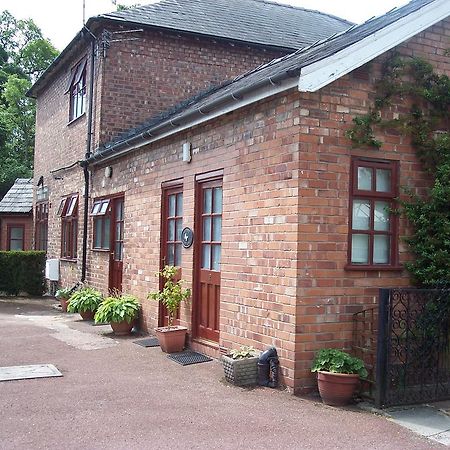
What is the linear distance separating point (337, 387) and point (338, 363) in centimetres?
24

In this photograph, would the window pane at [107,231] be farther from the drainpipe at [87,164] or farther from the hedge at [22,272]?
the hedge at [22,272]

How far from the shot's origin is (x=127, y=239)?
11.3 meters

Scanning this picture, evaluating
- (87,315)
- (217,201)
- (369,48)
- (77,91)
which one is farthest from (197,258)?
(77,91)

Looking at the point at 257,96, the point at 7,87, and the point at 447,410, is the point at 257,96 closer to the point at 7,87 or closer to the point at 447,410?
the point at 447,410

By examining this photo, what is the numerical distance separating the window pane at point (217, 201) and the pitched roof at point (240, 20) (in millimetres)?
6824

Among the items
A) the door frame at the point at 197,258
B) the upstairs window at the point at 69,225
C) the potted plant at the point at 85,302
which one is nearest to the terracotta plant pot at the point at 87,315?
the potted plant at the point at 85,302

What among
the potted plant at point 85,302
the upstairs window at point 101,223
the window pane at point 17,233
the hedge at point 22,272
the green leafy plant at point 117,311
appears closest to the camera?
the green leafy plant at point 117,311

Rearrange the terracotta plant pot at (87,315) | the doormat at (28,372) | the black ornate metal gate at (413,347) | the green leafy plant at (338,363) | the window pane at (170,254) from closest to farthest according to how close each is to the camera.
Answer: the black ornate metal gate at (413,347) < the green leafy plant at (338,363) < the doormat at (28,372) < the window pane at (170,254) < the terracotta plant pot at (87,315)

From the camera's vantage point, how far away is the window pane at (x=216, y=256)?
815 cm

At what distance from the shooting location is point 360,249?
676cm

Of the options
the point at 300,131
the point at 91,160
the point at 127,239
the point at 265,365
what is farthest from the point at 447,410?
the point at 91,160

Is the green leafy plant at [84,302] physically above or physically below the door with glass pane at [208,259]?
below

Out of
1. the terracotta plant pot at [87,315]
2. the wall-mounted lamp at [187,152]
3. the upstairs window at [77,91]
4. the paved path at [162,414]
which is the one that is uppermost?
the upstairs window at [77,91]

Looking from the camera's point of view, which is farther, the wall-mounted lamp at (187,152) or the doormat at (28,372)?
the wall-mounted lamp at (187,152)
